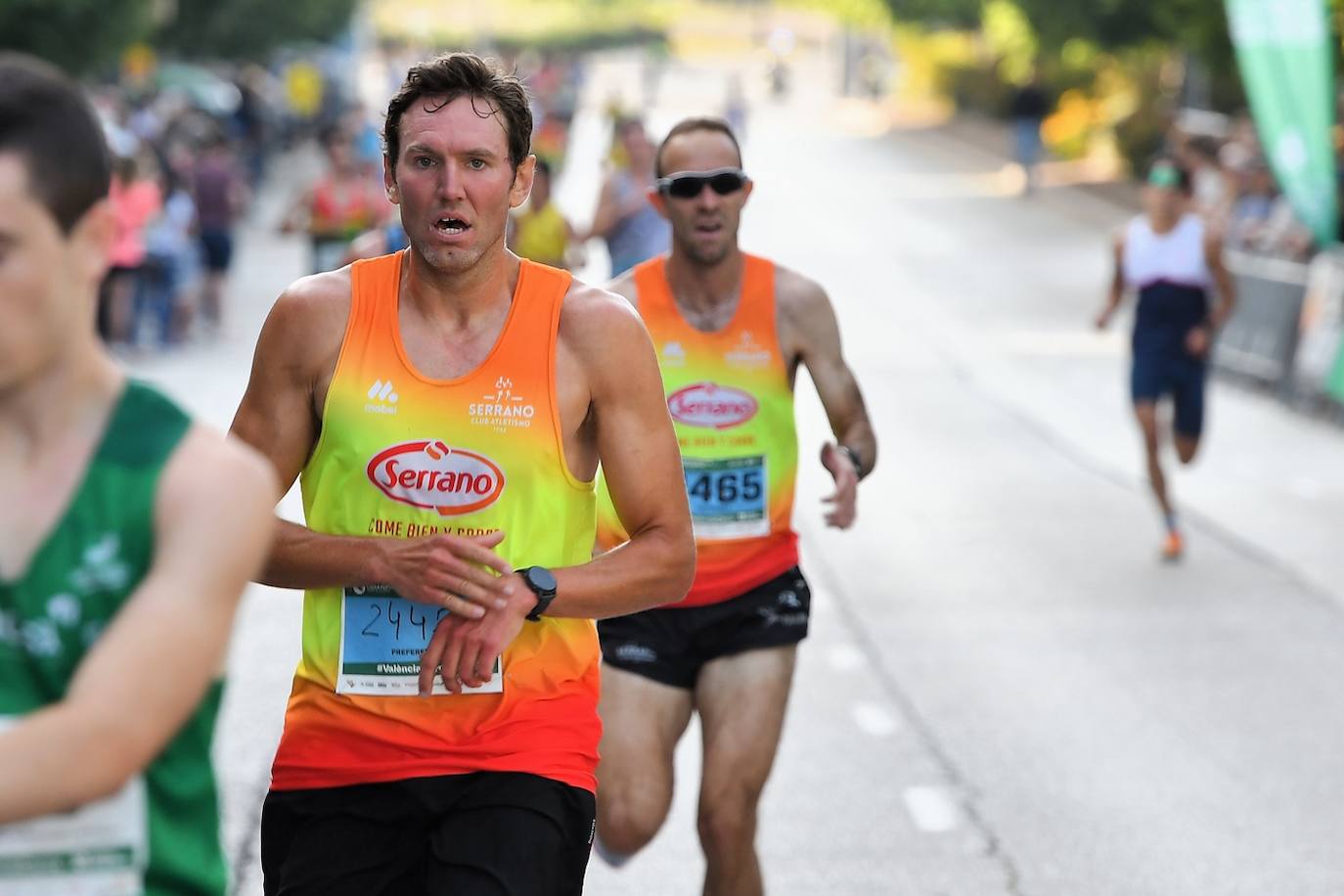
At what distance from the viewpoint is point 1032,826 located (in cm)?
692

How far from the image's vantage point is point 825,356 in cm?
559

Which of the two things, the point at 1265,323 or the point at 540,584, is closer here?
the point at 540,584

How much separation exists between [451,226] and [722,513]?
1885mm

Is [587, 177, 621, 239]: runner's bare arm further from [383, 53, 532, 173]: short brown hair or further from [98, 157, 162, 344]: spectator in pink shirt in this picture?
[383, 53, 532, 173]: short brown hair

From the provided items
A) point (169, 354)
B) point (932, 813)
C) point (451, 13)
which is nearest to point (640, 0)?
point (451, 13)

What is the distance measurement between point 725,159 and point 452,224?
2.07 meters

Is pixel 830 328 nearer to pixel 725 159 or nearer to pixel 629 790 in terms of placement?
pixel 725 159

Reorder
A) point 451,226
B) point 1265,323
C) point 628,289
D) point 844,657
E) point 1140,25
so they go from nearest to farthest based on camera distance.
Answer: point 451,226 → point 628,289 → point 844,657 → point 1265,323 → point 1140,25

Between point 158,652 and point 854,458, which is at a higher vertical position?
point 158,652

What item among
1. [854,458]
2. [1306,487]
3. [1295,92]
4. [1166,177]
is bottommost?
[1306,487]

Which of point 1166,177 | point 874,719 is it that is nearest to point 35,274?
point 874,719

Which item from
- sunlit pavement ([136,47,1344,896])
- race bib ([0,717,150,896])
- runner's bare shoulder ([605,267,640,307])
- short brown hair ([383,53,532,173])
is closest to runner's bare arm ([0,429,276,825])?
race bib ([0,717,150,896])

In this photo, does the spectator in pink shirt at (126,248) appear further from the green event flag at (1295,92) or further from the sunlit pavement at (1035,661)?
the green event flag at (1295,92)

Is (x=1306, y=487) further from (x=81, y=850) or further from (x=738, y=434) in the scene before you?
(x=81, y=850)
